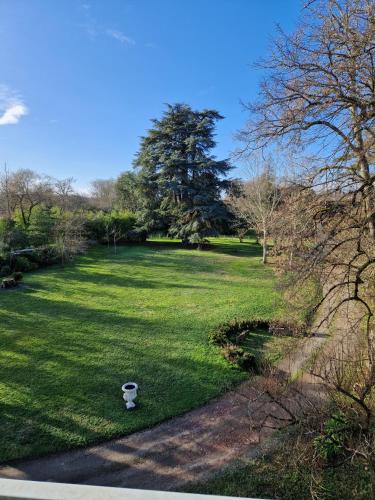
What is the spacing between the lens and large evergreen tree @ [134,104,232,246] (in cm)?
2703

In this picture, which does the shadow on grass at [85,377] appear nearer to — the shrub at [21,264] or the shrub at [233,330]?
the shrub at [233,330]

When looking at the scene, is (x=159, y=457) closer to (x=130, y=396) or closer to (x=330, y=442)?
(x=130, y=396)

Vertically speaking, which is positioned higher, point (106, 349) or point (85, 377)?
point (106, 349)

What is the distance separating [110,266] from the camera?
818 inches

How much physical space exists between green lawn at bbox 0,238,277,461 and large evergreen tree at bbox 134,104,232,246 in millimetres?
9601

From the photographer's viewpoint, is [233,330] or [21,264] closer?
[233,330]

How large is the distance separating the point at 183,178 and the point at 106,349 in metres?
21.2

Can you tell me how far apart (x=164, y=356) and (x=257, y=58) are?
305 inches

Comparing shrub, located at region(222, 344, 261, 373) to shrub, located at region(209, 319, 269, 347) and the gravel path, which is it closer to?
shrub, located at region(209, 319, 269, 347)

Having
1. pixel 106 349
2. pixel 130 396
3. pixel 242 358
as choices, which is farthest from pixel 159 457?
pixel 106 349

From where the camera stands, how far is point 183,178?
28.0 meters

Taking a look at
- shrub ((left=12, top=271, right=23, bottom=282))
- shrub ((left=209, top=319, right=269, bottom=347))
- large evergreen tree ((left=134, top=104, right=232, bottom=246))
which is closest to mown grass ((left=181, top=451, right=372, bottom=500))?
shrub ((left=209, top=319, right=269, bottom=347))

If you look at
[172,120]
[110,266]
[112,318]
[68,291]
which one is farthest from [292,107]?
[172,120]

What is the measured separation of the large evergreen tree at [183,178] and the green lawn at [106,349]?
31.5 ft
